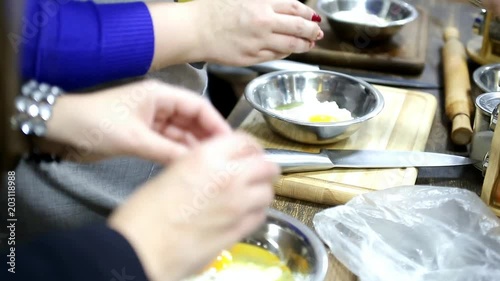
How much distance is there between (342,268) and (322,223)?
0.07 meters

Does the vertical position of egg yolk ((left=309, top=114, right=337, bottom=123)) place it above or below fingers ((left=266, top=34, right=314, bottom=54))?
below

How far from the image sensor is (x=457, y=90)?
110 cm

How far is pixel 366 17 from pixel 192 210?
1045 millimetres

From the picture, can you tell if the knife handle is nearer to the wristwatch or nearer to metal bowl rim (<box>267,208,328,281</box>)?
metal bowl rim (<box>267,208,328,281</box>)

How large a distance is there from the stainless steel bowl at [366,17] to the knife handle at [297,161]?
1.61 ft

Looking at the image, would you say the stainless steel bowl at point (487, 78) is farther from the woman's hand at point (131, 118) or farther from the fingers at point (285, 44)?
the woman's hand at point (131, 118)

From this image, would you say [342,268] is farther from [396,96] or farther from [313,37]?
[396,96]

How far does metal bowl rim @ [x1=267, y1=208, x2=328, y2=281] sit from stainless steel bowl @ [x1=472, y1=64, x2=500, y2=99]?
1.67 feet

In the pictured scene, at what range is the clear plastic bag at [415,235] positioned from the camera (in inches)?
27.3

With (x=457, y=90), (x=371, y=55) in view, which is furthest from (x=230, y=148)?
(x=371, y=55)

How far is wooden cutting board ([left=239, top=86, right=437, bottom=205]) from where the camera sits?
83cm

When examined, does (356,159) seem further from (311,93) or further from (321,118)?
(311,93)

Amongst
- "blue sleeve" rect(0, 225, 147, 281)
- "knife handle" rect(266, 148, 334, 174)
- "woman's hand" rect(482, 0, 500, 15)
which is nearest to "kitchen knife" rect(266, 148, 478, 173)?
"knife handle" rect(266, 148, 334, 174)

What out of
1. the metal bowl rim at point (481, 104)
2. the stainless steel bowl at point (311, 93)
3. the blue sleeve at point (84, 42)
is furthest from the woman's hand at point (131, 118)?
the metal bowl rim at point (481, 104)
